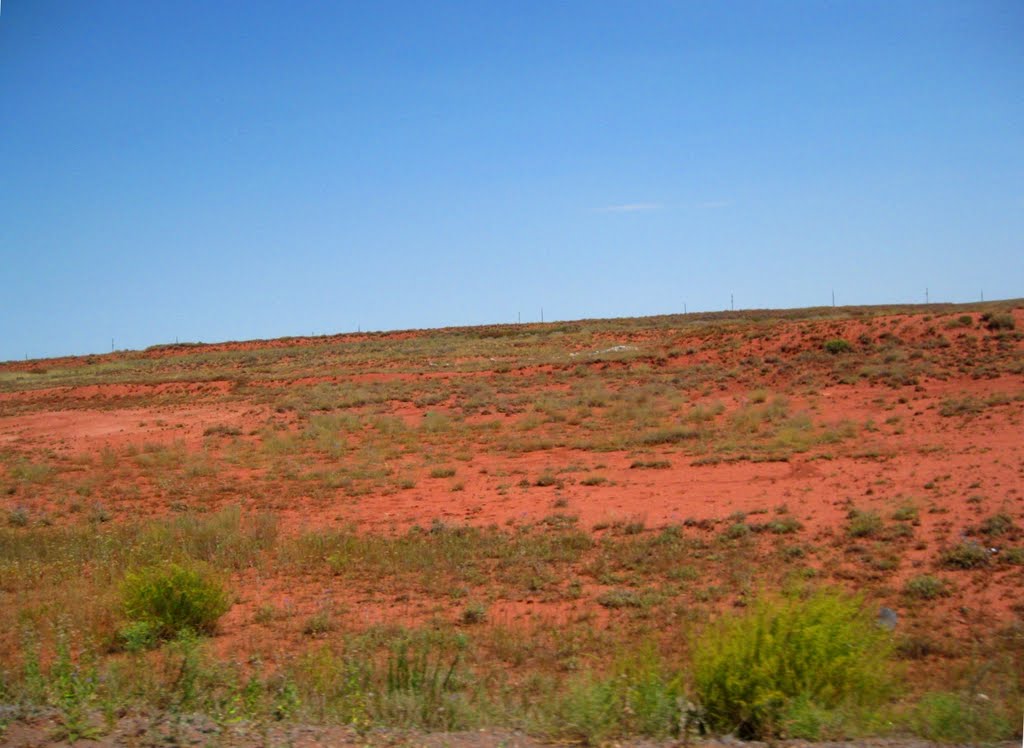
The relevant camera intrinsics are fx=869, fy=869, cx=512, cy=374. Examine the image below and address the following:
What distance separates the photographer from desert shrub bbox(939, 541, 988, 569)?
33.2 ft

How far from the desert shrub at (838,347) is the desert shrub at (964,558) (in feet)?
78.3

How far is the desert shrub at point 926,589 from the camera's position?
9211mm

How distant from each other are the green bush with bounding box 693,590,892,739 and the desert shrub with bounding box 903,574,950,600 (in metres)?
3.28

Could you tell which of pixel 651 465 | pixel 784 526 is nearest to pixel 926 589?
pixel 784 526

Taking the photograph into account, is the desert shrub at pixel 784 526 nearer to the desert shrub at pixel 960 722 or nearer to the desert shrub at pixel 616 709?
Result: the desert shrub at pixel 960 722

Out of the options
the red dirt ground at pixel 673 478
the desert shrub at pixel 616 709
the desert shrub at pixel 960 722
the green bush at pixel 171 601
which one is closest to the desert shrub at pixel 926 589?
the red dirt ground at pixel 673 478

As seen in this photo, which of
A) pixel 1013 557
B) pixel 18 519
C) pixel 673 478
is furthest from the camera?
pixel 673 478

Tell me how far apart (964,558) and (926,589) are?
4.27 feet

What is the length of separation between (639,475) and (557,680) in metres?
10.8

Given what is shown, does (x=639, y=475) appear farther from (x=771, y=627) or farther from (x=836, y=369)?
(x=836, y=369)

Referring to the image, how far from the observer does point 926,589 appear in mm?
9266

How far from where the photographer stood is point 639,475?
1745 centimetres

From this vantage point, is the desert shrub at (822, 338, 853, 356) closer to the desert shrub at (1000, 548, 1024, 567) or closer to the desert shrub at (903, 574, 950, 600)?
the desert shrub at (1000, 548, 1024, 567)

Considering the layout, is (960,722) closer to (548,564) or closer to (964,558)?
(964,558)
